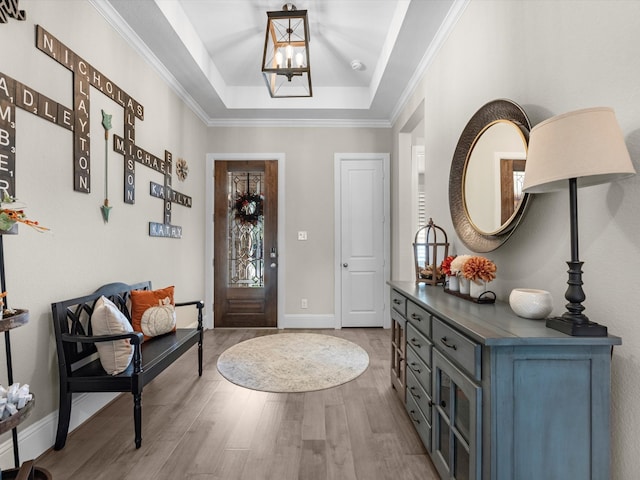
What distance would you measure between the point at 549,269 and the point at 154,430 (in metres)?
2.40

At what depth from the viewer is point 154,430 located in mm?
2092

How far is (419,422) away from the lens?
1.91m

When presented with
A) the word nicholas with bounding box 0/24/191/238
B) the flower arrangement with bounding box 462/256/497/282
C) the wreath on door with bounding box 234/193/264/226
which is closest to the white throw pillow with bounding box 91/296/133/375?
the word nicholas with bounding box 0/24/191/238

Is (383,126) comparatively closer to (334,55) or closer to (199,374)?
(334,55)

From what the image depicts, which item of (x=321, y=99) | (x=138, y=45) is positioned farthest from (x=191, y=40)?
(x=321, y=99)

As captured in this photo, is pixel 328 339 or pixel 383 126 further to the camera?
pixel 383 126

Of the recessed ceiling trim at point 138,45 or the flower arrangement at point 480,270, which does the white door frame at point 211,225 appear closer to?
the recessed ceiling trim at point 138,45

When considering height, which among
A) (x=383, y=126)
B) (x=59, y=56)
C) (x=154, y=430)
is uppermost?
(x=383, y=126)

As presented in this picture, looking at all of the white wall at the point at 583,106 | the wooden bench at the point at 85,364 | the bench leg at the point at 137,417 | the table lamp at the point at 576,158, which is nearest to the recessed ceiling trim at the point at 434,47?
the white wall at the point at 583,106

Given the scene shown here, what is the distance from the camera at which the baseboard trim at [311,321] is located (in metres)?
4.52

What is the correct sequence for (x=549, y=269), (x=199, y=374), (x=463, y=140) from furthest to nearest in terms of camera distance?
(x=199, y=374) → (x=463, y=140) → (x=549, y=269)

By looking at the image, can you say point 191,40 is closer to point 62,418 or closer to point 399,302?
point 399,302

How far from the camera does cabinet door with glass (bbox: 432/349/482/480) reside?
1.19m

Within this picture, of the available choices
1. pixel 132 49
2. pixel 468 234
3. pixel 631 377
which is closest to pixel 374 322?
pixel 468 234
